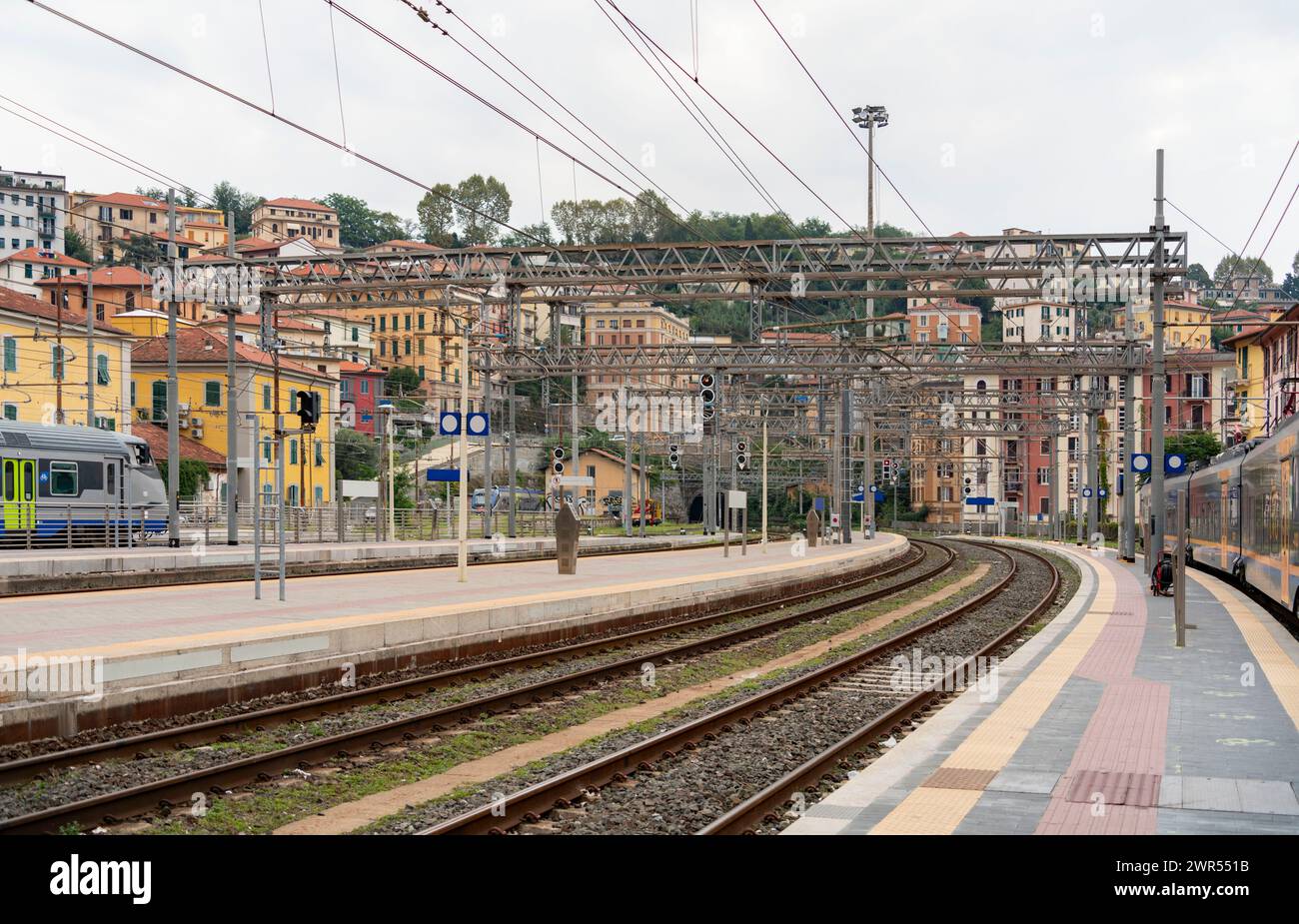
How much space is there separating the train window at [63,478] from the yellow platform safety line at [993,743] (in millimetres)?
27799

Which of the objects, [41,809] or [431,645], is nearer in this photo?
[41,809]

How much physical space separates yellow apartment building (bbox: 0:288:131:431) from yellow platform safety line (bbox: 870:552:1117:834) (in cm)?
4427

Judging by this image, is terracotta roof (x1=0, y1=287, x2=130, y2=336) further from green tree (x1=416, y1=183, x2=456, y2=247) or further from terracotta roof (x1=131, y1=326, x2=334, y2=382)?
green tree (x1=416, y1=183, x2=456, y2=247)

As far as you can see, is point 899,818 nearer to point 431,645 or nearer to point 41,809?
point 41,809

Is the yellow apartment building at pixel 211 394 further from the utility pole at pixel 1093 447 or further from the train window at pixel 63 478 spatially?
the utility pole at pixel 1093 447

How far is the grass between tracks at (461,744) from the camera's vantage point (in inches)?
352

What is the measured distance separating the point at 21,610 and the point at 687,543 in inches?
1424

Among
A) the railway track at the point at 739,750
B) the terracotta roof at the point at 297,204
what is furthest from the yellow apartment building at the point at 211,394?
the terracotta roof at the point at 297,204

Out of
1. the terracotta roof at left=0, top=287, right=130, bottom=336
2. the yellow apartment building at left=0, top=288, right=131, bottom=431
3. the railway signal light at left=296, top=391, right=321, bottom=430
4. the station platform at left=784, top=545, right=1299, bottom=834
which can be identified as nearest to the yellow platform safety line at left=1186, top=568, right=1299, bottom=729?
the station platform at left=784, top=545, right=1299, bottom=834

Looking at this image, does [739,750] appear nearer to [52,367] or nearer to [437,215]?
[52,367]

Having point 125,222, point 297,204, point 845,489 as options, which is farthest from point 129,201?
point 845,489

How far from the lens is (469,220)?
13012cm

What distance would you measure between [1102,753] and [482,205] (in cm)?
13377
